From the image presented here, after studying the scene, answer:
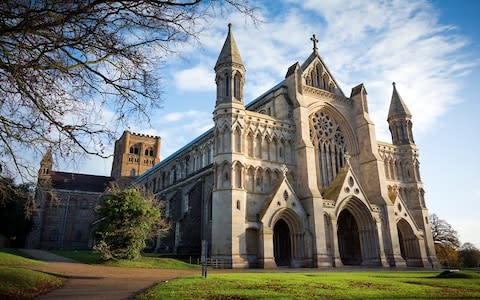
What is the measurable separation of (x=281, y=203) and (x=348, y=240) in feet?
35.2

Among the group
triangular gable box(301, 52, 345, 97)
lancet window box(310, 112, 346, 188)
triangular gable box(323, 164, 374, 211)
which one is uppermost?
triangular gable box(301, 52, 345, 97)

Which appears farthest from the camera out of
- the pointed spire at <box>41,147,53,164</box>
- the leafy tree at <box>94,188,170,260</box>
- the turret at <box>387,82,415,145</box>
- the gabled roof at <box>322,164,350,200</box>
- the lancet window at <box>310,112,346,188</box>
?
the turret at <box>387,82,415,145</box>

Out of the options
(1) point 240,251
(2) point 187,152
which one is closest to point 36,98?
(1) point 240,251

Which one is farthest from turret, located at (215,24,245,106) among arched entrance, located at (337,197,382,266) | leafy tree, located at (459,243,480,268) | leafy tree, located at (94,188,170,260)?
leafy tree, located at (459,243,480,268)

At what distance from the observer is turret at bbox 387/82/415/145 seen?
4203 cm

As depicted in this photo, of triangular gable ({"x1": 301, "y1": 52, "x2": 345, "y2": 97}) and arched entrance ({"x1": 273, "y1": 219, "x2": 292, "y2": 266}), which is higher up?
triangular gable ({"x1": 301, "y1": 52, "x2": 345, "y2": 97})

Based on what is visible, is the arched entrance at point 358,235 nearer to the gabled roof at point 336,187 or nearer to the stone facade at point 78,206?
the gabled roof at point 336,187

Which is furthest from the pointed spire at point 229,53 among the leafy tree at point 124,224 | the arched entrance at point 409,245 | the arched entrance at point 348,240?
the arched entrance at point 409,245

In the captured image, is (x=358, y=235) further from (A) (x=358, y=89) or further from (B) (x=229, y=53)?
(B) (x=229, y=53)

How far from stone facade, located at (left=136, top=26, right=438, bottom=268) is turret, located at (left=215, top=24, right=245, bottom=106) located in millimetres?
96

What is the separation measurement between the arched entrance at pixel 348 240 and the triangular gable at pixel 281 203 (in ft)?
23.5

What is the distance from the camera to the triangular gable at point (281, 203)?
2810 centimetres

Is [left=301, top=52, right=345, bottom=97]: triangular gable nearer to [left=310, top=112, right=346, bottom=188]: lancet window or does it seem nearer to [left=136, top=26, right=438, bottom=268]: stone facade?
[left=136, top=26, right=438, bottom=268]: stone facade

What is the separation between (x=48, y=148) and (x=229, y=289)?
22.1 feet
